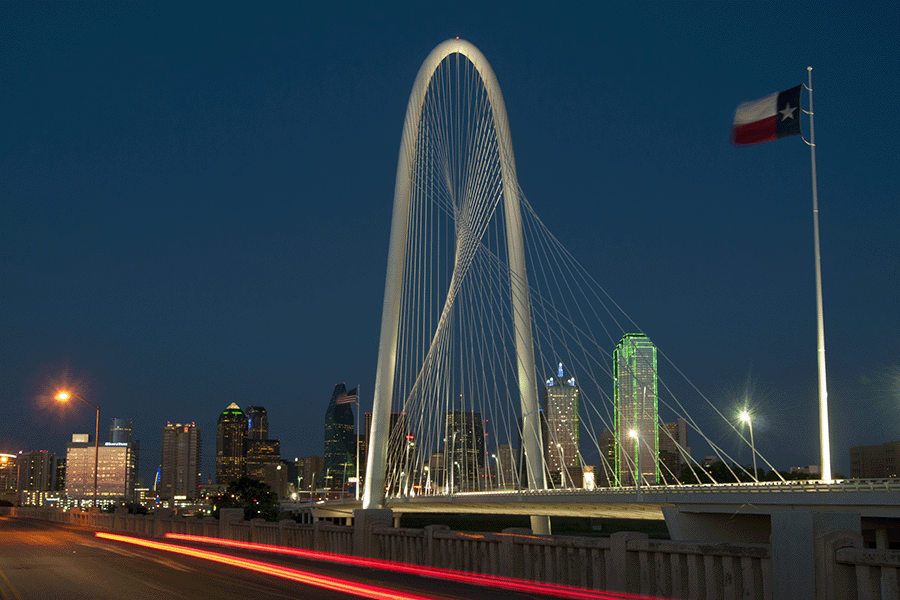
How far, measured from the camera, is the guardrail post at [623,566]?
11.0 metres

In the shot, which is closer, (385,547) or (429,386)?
(385,547)

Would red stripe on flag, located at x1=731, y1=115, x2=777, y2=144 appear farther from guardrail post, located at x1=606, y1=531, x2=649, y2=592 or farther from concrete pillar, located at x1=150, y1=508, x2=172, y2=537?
guardrail post, located at x1=606, y1=531, x2=649, y2=592

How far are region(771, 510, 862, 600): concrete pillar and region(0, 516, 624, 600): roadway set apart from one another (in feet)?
9.69

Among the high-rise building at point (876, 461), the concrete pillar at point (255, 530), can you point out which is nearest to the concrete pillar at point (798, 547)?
the concrete pillar at point (255, 530)

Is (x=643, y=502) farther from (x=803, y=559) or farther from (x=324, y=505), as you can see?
(x=324, y=505)

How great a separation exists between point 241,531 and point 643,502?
23.6m

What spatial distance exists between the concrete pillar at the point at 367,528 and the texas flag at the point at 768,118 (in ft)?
76.0

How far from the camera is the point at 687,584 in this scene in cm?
1029

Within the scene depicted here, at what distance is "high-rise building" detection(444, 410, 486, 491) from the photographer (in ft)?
203

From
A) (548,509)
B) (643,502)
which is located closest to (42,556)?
(643,502)

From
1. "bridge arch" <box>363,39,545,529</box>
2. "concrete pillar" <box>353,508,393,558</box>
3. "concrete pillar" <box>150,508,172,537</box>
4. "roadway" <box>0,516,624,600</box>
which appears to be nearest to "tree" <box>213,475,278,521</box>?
"bridge arch" <box>363,39,545,529</box>

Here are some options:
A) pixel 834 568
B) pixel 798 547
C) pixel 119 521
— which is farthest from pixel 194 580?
pixel 119 521

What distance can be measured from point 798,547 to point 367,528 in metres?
10.5

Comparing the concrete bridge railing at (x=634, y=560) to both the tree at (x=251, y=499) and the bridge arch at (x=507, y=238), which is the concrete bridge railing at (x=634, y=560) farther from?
the tree at (x=251, y=499)
